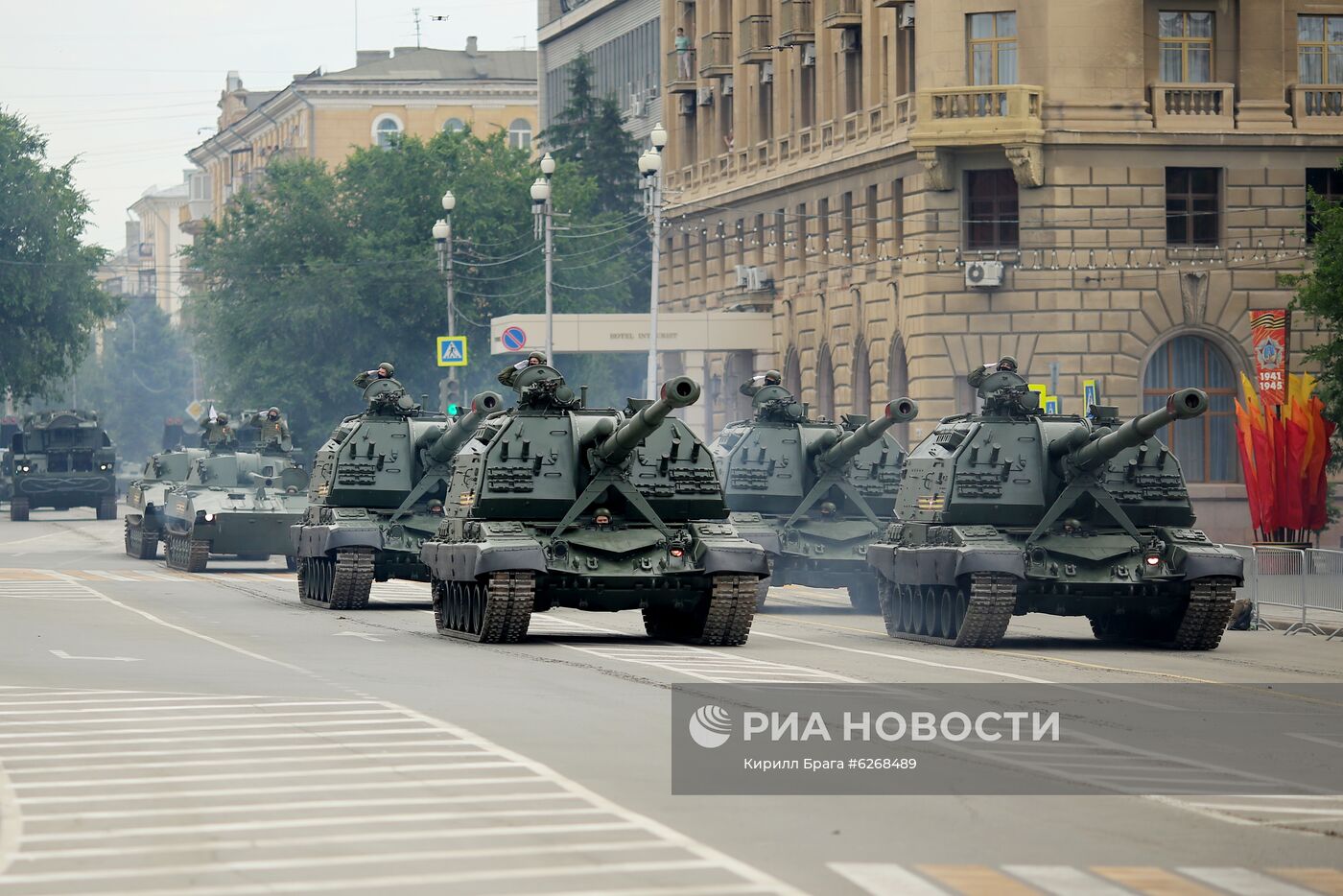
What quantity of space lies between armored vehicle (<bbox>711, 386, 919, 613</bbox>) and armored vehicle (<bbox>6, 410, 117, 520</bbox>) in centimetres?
3431

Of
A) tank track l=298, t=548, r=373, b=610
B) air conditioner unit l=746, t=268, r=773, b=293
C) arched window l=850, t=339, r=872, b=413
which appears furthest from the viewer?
air conditioner unit l=746, t=268, r=773, b=293

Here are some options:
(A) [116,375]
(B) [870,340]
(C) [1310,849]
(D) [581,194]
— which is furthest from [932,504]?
(A) [116,375]

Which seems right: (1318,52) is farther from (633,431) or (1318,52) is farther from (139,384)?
(139,384)

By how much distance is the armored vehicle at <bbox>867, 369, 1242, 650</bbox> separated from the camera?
77.2 ft

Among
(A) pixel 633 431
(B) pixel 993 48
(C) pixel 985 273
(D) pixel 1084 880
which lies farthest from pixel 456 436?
(D) pixel 1084 880

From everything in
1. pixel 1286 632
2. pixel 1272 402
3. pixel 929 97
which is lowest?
pixel 1286 632

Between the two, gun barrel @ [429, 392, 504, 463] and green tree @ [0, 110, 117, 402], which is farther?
green tree @ [0, 110, 117, 402]

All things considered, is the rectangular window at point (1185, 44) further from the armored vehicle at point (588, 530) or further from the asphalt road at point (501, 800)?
the asphalt road at point (501, 800)

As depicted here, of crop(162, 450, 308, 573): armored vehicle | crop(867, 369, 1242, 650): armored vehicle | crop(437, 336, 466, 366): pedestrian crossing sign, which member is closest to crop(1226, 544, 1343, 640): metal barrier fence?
crop(867, 369, 1242, 650): armored vehicle

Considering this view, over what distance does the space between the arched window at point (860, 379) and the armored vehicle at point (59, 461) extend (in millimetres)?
20208

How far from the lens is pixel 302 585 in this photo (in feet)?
105

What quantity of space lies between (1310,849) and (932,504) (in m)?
14.1

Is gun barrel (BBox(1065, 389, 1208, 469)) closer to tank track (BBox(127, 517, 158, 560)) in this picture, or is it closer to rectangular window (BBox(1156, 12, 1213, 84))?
tank track (BBox(127, 517, 158, 560))

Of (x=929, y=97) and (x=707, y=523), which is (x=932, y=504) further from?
(x=929, y=97)
